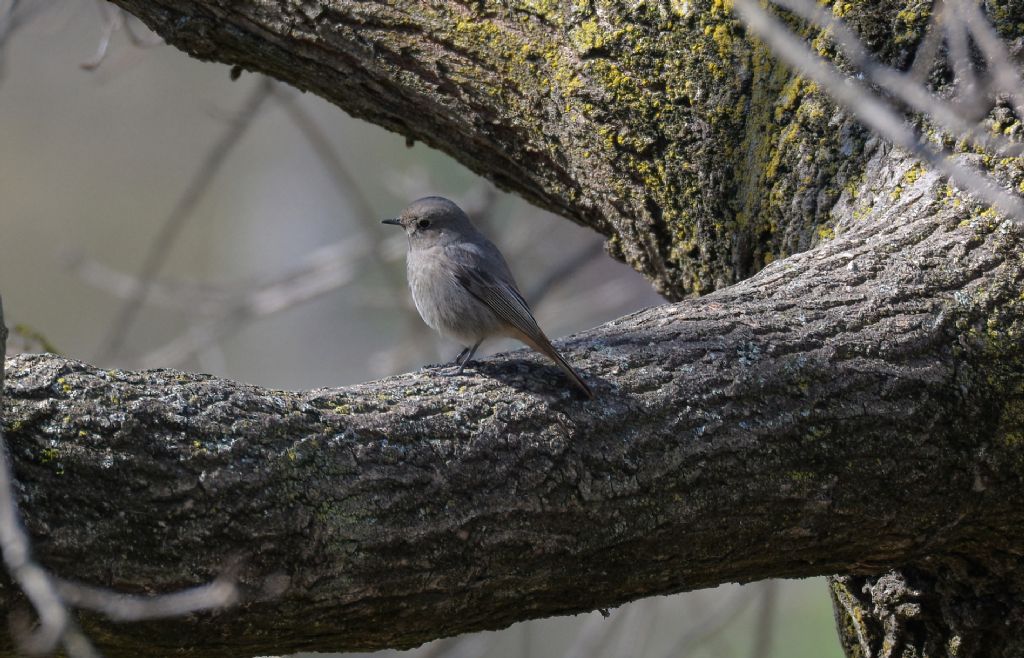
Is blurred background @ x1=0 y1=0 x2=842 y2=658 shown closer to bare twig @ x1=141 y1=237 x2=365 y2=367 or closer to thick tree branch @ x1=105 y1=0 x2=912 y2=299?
bare twig @ x1=141 y1=237 x2=365 y2=367

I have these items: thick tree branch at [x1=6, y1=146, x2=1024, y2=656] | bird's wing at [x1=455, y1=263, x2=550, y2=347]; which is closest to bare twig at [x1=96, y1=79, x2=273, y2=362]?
bird's wing at [x1=455, y1=263, x2=550, y2=347]

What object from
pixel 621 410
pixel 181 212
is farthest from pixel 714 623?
pixel 181 212

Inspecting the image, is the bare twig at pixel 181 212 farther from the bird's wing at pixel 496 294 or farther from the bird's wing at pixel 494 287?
the bird's wing at pixel 496 294

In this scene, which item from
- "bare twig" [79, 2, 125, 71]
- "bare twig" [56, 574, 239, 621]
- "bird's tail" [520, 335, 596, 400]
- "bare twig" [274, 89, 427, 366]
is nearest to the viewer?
"bare twig" [56, 574, 239, 621]

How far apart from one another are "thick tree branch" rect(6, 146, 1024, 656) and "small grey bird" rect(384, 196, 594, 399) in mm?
961

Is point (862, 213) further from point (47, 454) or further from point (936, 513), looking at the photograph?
point (47, 454)

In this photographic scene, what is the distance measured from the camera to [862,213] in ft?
11.0

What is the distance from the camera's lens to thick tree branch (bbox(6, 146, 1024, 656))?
2145 mm

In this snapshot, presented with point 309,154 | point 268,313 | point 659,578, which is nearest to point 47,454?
point 659,578

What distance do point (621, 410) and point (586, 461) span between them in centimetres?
18

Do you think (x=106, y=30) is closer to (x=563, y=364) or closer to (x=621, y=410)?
(x=563, y=364)

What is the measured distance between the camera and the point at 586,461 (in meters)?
2.54

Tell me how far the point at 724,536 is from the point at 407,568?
830 millimetres

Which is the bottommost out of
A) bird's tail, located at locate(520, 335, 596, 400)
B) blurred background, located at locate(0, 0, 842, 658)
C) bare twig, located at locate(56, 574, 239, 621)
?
bare twig, located at locate(56, 574, 239, 621)
